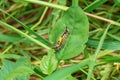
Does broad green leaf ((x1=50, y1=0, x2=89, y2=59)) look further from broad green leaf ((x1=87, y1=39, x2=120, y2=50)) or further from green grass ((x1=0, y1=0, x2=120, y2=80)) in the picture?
broad green leaf ((x1=87, y1=39, x2=120, y2=50))

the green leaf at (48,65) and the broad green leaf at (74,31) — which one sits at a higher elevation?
the broad green leaf at (74,31)

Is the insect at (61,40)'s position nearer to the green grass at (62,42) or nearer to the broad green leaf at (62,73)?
the green grass at (62,42)

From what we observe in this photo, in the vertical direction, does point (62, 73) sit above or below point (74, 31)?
below

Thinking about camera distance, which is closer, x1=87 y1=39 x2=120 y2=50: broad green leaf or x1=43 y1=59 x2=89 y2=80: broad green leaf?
x1=43 y1=59 x2=89 y2=80: broad green leaf

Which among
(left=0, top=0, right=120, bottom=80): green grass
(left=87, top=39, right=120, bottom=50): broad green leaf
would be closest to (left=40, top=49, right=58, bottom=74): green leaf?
(left=0, top=0, right=120, bottom=80): green grass

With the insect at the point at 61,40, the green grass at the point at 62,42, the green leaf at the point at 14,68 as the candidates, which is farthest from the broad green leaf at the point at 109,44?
the green leaf at the point at 14,68

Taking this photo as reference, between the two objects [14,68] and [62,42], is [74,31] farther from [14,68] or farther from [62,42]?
[14,68]

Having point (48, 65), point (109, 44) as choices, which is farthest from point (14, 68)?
point (109, 44)

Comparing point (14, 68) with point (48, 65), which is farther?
point (14, 68)
